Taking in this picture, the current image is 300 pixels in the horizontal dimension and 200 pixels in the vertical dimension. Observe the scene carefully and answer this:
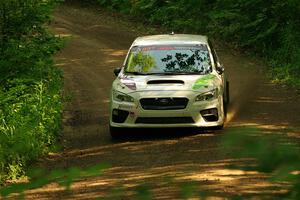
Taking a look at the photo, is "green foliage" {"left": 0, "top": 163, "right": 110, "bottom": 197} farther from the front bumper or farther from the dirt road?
the front bumper

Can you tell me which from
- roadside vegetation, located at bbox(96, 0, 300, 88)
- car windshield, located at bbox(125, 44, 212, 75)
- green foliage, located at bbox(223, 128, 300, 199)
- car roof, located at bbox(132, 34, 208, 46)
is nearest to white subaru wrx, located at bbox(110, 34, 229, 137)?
car windshield, located at bbox(125, 44, 212, 75)

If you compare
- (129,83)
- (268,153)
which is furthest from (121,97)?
(268,153)

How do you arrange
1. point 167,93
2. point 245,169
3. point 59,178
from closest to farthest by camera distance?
point 245,169 < point 59,178 < point 167,93

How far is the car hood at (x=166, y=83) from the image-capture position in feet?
34.4

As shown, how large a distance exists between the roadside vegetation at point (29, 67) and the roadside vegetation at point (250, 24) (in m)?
7.51

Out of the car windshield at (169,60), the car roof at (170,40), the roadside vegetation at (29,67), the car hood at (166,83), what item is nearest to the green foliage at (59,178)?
the roadside vegetation at (29,67)

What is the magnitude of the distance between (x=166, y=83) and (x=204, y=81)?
2.31 feet

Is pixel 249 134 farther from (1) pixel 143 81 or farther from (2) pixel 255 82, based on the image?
(2) pixel 255 82

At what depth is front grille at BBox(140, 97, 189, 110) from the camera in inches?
408

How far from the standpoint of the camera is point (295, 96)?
15.2 meters

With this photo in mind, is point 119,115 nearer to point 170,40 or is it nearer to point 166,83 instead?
point 166,83

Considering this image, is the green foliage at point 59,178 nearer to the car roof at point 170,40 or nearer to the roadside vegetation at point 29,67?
the roadside vegetation at point 29,67

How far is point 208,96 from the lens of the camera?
10.6 m

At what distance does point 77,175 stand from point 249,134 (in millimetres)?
556
